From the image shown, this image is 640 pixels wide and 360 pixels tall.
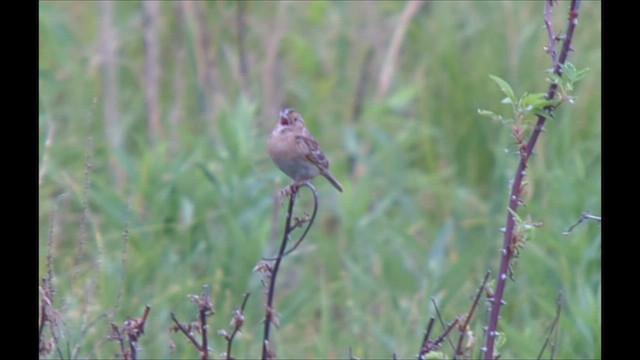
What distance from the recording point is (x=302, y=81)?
239 inches

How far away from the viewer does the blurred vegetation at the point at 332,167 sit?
4094mm

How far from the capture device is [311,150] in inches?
120

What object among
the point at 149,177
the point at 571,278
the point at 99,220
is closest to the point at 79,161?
the point at 99,220

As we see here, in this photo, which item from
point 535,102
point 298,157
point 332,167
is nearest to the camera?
point 535,102

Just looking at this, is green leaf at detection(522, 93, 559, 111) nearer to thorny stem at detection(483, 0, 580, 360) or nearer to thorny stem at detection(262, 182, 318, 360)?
thorny stem at detection(483, 0, 580, 360)

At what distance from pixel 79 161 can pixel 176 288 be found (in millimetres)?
1553

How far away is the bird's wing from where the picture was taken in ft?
9.97

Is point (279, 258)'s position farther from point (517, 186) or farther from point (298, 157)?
point (298, 157)

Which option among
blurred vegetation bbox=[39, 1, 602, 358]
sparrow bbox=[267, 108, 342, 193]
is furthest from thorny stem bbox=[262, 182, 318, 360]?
blurred vegetation bbox=[39, 1, 602, 358]

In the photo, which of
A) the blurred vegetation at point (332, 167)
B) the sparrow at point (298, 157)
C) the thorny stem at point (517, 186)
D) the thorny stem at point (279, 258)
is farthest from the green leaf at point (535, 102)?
the blurred vegetation at point (332, 167)

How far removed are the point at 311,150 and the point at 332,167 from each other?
2.32 meters

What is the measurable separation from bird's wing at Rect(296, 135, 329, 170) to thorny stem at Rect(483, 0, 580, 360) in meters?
0.74

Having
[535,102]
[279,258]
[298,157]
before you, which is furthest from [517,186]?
[298,157]

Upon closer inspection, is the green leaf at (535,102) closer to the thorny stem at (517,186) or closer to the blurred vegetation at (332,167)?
the thorny stem at (517,186)
